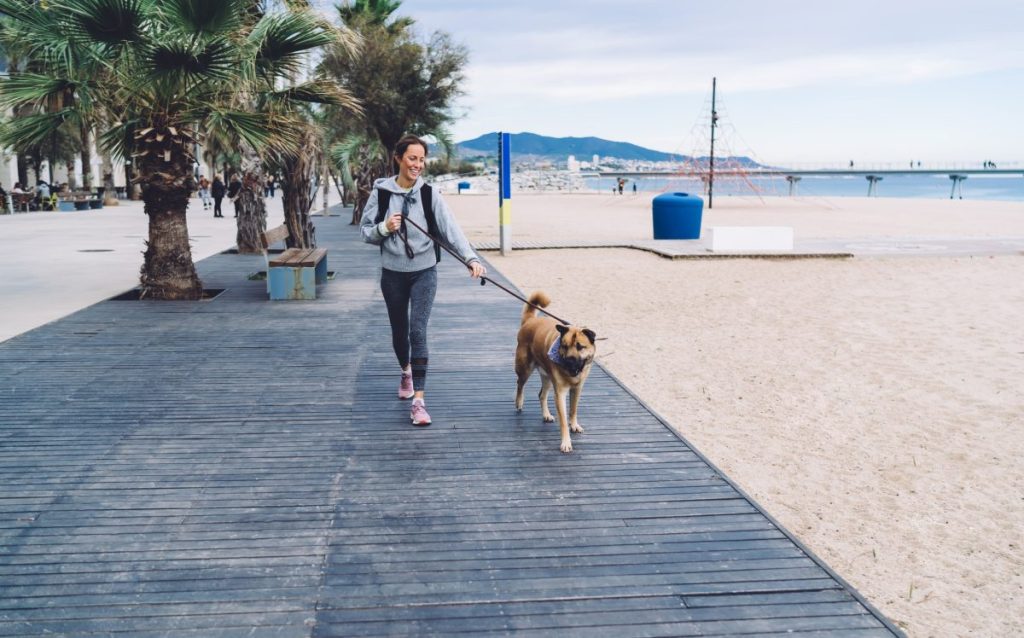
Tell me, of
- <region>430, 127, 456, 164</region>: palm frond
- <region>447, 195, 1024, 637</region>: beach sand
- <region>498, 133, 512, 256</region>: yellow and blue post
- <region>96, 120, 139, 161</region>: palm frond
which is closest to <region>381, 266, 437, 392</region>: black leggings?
<region>447, 195, 1024, 637</region>: beach sand

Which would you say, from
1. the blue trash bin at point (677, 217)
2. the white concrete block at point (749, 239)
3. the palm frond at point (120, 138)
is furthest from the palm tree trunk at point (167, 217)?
the blue trash bin at point (677, 217)

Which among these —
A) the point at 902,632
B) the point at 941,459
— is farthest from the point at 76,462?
the point at 941,459

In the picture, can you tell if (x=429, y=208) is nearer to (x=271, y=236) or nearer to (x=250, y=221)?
(x=271, y=236)

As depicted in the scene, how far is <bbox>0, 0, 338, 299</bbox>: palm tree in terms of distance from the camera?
8.77 metres

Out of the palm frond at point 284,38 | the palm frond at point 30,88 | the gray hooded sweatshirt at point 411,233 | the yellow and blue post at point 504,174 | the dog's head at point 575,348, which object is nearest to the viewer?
the dog's head at point 575,348

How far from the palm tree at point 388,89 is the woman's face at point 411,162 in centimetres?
1807

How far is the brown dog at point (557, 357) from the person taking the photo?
452cm

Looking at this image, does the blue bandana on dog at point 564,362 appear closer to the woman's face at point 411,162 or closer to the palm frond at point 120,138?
the woman's face at point 411,162

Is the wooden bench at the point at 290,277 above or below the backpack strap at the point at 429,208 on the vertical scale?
below

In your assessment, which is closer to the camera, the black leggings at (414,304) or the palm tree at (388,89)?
the black leggings at (414,304)

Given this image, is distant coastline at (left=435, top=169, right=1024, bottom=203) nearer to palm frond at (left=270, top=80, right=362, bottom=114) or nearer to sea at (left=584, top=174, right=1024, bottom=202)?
sea at (left=584, top=174, right=1024, bottom=202)

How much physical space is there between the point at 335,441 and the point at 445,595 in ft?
6.67

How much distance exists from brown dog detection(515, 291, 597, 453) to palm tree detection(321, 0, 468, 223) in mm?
18342

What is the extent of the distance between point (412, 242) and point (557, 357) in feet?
4.10
